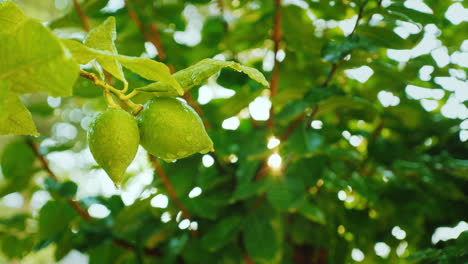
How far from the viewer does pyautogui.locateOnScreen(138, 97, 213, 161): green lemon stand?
594 mm

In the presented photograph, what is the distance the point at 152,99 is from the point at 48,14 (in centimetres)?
427

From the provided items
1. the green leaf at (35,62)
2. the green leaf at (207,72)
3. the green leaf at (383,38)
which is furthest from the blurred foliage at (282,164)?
the green leaf at (35,62)

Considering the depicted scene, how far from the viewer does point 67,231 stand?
1240mm

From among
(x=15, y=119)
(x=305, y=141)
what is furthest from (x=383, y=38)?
(x=15, y=119)

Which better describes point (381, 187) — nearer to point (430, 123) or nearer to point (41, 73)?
point (430, 123)

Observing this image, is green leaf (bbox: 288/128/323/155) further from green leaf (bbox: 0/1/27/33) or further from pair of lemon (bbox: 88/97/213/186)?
green leaf (bbox: 0/1/27/33)

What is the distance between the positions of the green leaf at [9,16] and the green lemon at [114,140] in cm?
18

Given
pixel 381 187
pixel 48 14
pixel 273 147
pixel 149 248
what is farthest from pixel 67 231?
pixel 48 14

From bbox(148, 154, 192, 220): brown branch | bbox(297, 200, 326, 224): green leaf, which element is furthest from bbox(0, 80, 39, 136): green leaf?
bbox(297, 200, 326, 224): green leaf

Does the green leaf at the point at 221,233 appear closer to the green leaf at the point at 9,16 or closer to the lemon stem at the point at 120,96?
the lemon stem at the point at 120,96

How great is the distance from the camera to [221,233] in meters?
1.26

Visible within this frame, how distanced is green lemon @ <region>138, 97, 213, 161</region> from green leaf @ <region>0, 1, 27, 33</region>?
0.71 feet

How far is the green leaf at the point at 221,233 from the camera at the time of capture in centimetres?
125

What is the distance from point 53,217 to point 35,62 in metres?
0.95
